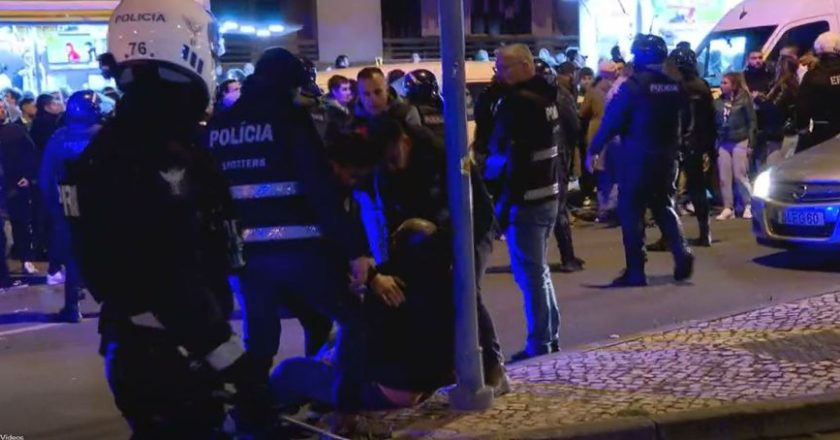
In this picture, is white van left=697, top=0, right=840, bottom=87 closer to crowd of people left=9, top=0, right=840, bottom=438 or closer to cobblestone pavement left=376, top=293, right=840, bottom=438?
crowd of people left=9, top=0, right=840, bottom=438

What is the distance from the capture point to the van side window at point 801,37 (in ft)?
50.4

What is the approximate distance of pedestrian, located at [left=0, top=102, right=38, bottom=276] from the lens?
1179 centimetres

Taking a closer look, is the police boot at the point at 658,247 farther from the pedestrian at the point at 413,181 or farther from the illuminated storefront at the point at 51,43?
the illuminated storefront at the point at 51,43

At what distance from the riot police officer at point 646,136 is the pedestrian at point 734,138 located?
3616 millimetres

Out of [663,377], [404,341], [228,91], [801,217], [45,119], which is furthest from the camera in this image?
[45,119]

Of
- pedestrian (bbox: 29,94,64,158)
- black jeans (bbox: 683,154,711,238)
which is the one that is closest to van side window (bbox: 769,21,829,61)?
black jeans (bbox: 683,154,711,238)

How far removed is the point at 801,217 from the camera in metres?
9.87

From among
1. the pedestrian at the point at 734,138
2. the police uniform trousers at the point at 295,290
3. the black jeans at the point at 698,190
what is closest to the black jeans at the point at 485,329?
the police uniform trousers at the point at 295,290

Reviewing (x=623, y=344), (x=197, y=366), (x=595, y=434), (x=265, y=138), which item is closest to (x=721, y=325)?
(x=623, y=344)

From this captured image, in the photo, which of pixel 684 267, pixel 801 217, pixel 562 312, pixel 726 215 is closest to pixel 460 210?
pixel 562 312

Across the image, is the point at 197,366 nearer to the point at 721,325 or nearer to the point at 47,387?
the point at 47,387

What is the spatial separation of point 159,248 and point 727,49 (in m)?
14.3

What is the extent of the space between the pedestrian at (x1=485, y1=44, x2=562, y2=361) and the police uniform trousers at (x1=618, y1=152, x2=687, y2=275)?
2.26m

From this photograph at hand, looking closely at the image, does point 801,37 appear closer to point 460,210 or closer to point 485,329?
point 485,329
